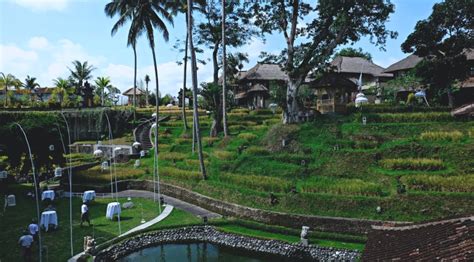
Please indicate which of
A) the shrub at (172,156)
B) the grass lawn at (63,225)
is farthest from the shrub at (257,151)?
the grass lawn at (63,225)

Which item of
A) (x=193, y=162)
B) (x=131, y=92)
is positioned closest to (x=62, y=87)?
(x=131, y=92)

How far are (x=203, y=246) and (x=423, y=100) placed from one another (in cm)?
2869

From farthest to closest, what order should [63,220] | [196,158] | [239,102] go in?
[239,102] < [196,158] < [63,220]

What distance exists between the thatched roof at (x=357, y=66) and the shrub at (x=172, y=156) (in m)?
25.5

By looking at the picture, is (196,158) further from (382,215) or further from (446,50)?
(446,50)

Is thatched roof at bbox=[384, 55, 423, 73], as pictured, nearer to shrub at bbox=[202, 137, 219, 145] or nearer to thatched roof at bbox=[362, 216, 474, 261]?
shrub at bbox=[202, 137, 219, 145]

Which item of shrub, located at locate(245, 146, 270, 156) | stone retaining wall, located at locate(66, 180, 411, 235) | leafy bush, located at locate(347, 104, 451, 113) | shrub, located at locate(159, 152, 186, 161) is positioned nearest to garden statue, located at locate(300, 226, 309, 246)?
stone retaining wall, located at locate(66, 180, 411, 235)

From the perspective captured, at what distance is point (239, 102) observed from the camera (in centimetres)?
5672

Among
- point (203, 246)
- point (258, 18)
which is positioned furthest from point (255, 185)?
point (258, 18)

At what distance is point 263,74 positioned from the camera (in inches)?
2167

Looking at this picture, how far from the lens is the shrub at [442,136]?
80.4 ft

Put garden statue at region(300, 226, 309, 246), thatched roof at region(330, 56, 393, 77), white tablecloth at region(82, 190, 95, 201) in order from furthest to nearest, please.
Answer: thatched roof at region(330, 56, 393, 77) → white tablecloth at region(82, 190, 95, 201) → garden statue at region(300, 226, 309, 246)

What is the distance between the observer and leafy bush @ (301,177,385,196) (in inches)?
799

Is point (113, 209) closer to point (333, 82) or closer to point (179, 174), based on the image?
point (179, 174)
